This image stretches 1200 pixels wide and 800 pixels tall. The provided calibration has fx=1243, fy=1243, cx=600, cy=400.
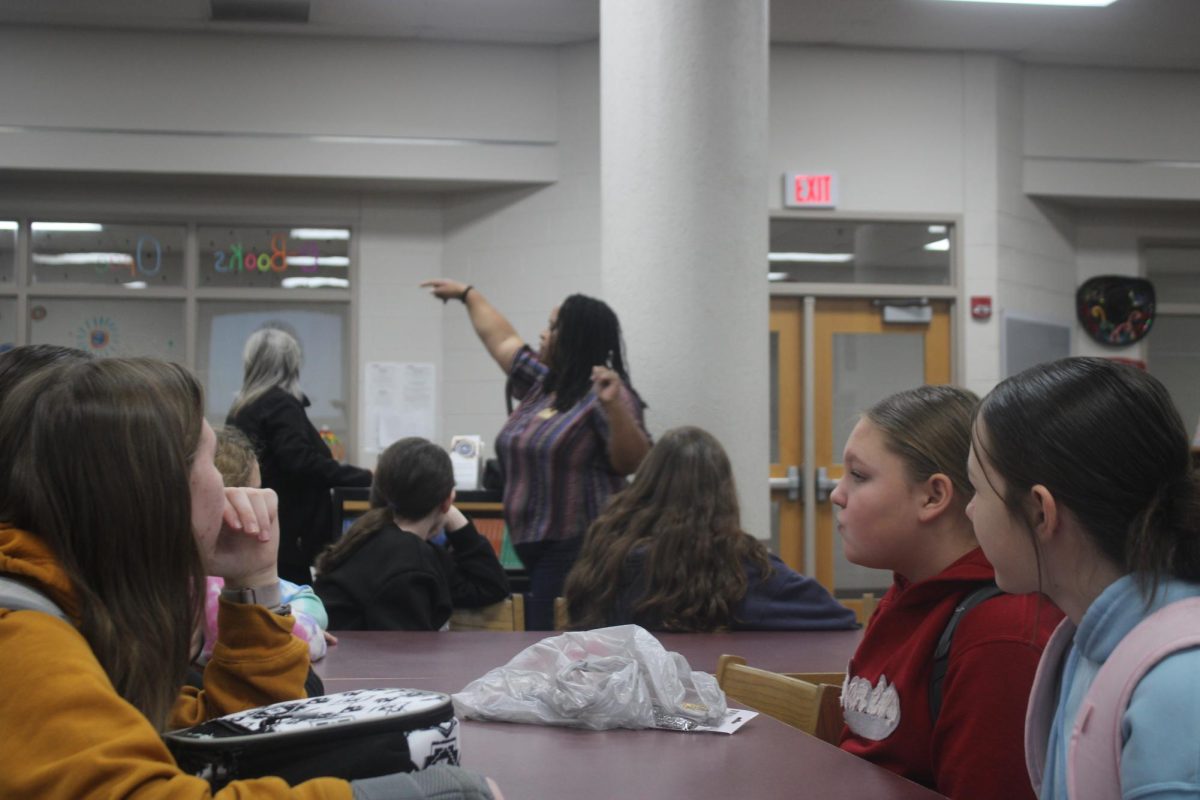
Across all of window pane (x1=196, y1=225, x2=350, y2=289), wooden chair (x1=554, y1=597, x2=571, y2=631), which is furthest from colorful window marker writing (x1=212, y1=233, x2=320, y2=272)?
wooden chair (x1=554, y1=597, x2=571, y2=631)

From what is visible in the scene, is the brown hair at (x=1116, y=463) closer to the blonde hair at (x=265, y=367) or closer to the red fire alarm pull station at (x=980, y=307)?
the blonde hair at (x=265, y=367)

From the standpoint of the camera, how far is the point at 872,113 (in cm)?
686

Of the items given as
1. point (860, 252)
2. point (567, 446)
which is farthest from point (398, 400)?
point (567, 446)

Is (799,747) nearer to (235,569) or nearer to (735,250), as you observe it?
(235,569)

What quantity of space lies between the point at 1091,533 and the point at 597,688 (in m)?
0.69

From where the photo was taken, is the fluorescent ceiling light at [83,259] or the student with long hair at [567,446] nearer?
the student with long hair at [567,446]

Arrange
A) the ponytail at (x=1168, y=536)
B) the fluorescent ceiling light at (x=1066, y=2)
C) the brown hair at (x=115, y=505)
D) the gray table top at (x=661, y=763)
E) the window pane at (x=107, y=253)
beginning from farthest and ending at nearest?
1. the window pane at (x=107, y=253)
2. the fluorescent ceiling light at (x=1066, y=2)
3. the gray table top at (x=661, y=763)
4. the ponytail at (x=1168, y=536)
5. the brown hair at (x=115, y=505)

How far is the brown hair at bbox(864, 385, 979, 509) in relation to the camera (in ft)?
5.82

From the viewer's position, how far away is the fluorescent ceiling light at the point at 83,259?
22.5ft

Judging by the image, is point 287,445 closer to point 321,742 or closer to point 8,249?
point 321,742

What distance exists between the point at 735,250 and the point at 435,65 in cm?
333

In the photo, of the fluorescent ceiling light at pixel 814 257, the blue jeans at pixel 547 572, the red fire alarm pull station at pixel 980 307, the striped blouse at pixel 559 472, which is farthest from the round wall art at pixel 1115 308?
the blue jeans at pixel 547 572

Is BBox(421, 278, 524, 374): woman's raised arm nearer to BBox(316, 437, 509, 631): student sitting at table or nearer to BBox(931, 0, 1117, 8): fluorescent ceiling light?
BBox(316, 437, 509, 631): student sitting at table

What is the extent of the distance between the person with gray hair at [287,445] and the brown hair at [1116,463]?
3093 mm
